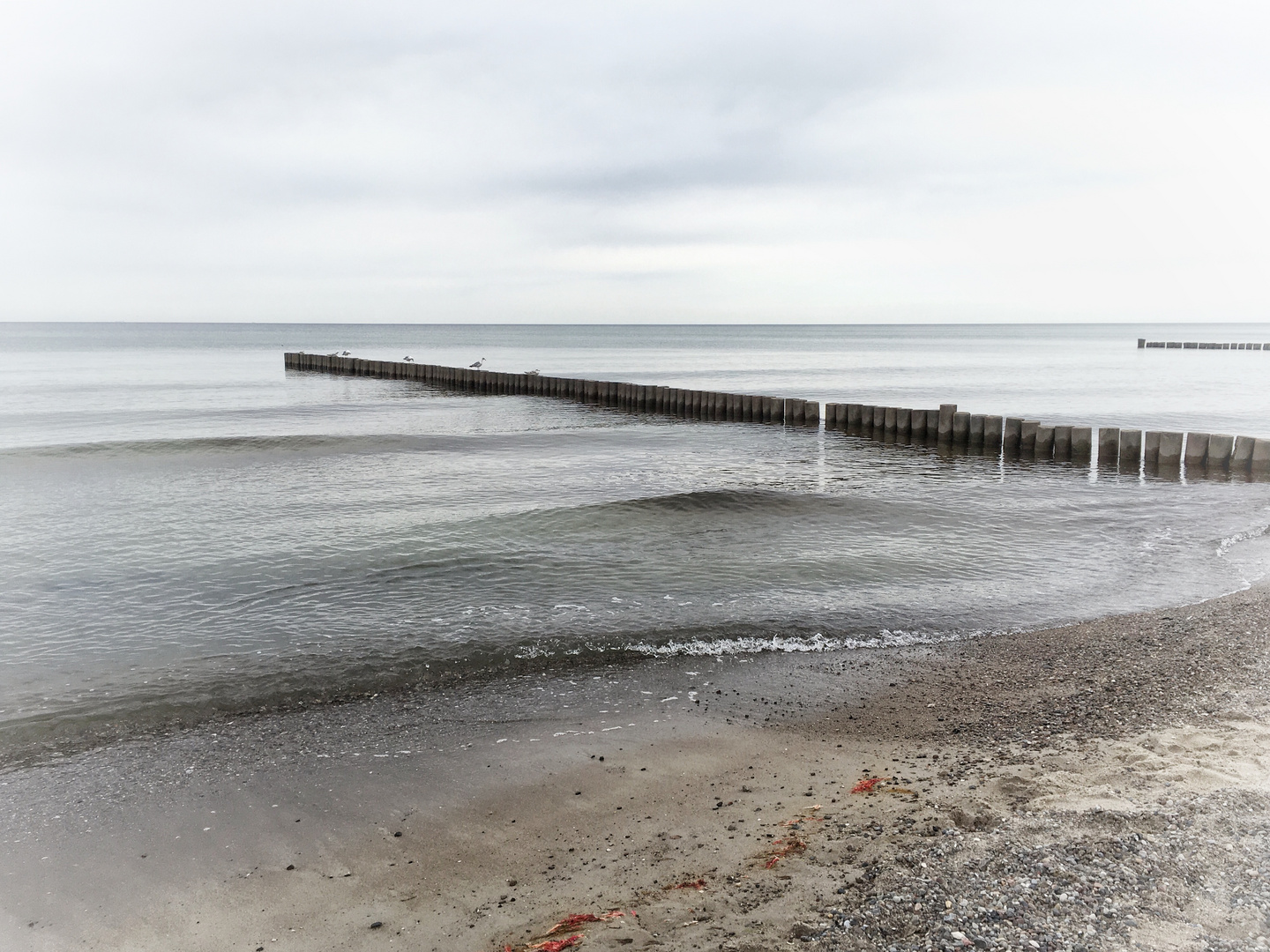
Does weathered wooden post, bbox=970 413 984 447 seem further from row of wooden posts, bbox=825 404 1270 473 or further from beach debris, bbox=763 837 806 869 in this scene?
beach debris, bbox=763 837 806 869

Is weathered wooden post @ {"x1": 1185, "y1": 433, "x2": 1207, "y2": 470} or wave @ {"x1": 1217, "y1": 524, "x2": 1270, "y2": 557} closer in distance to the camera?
wave @ {"x1": 1217, "y1": 524, "x2": 1270, "y2": 557}

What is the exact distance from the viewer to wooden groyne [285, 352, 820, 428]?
113 ft

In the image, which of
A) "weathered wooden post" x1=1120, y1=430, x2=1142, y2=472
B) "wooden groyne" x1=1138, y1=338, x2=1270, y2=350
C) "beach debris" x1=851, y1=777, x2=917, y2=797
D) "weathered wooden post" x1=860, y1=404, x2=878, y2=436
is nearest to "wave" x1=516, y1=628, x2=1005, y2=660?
"beach debris" x1=851, y1=777, x2=917, y2=797

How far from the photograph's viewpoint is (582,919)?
4.62 metres

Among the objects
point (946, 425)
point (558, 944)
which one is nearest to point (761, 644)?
point (558, 944)

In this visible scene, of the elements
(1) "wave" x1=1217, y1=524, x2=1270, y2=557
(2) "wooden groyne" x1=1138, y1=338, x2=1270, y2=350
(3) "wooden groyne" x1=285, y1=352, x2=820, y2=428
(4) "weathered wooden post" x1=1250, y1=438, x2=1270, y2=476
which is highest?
(2) "wooden groyne" x1=1138, y1=338, x2=1270, y2=350

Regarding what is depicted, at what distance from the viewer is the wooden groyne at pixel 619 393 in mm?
34312

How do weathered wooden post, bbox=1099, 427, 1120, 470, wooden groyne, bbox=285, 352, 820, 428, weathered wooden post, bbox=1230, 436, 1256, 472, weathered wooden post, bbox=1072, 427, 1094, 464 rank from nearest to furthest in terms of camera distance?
weathered wooden post, bbox=1230, 436, 1256, 472 < weathered wooden post, bbox=1099, 427, 1120, 470 < weathered wooden post, bbox=1072, 427, 1094, 464 < wooden groyne, bbox=285, 352, 820, 428

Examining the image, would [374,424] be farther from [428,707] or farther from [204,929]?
[204,929]

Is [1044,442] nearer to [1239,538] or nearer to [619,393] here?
[1239,538]

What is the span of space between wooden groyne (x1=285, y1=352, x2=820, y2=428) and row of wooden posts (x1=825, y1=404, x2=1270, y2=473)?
4.25 meters

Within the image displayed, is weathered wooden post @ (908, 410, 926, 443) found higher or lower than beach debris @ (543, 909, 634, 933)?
higher

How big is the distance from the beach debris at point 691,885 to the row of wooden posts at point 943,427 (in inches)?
843

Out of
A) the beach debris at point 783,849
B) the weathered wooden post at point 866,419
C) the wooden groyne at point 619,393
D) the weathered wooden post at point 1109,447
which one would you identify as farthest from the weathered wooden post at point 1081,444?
the beach debris at point 783,849
